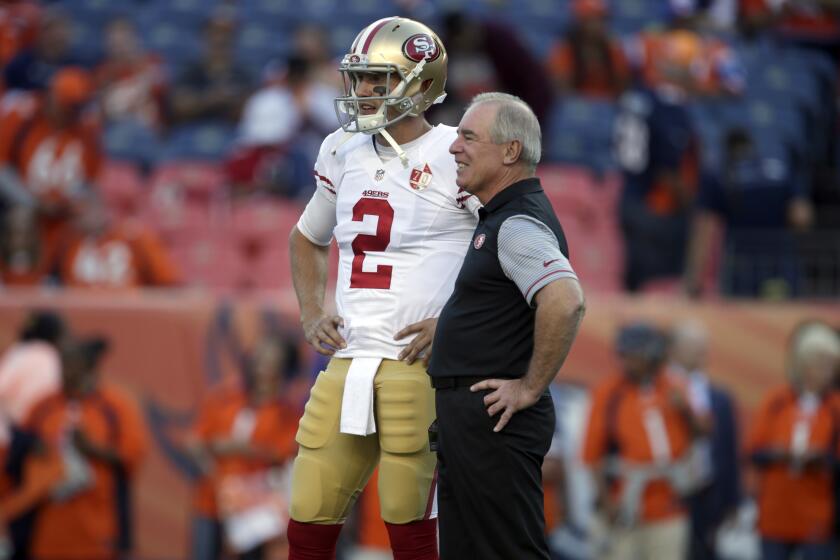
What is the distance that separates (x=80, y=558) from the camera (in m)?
8.48

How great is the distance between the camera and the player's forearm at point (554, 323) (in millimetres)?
3941

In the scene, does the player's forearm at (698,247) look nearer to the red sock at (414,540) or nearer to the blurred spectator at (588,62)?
the blurred spectator at (588,62)

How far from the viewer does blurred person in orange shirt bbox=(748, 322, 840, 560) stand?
8.68 meters

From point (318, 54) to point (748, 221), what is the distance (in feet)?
11.4

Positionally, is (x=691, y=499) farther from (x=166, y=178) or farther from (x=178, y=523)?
(x=166, y=178)

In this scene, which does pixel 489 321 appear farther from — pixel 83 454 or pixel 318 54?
pixel 318 54

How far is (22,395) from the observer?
8.88 meters

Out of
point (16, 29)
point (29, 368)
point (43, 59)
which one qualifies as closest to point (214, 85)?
point (43, 59)

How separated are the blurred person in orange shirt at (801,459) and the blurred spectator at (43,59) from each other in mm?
6410

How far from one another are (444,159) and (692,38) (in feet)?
26.3

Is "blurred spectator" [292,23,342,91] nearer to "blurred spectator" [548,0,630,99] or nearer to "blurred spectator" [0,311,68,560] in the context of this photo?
"blurred spectator" [548,0,630,99]

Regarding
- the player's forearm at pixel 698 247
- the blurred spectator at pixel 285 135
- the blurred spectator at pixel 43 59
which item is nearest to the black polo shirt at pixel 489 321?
the player's forearm at pixel 698 247

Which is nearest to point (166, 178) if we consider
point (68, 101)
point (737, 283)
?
point (68, 101)

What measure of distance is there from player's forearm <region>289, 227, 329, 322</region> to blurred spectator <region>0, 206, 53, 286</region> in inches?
223
